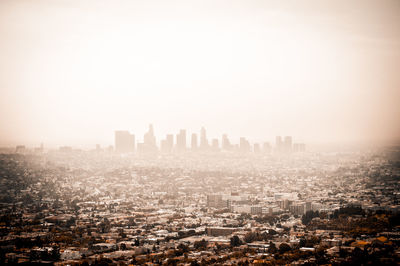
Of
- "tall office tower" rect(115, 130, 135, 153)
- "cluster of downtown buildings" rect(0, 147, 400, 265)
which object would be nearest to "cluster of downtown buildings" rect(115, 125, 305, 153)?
"tall office tower" rect(115, 130, 135, 153)

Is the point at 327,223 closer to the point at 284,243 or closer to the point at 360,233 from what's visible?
the point at 360,233

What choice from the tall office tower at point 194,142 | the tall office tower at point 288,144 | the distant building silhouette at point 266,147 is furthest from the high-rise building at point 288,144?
the tall office tower at point 194,142

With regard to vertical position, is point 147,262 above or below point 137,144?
below

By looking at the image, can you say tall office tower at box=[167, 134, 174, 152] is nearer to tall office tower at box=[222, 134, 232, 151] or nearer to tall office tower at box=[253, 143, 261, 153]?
tall office tower at box=[222, 134, 232, 151]

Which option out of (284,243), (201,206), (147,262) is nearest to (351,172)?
(201,206)

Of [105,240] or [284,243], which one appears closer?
[284,243]

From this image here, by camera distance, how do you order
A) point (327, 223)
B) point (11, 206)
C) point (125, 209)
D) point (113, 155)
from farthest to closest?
point (113, 155) < point (125, 209) < point (11, 206) < point (327, 223)

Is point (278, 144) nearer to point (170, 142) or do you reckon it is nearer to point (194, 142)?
point (194, 142)

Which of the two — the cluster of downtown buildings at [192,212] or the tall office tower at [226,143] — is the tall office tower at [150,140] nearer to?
the tall office tower at [226,143]

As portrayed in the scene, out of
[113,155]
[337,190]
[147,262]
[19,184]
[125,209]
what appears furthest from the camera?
[113,155]
